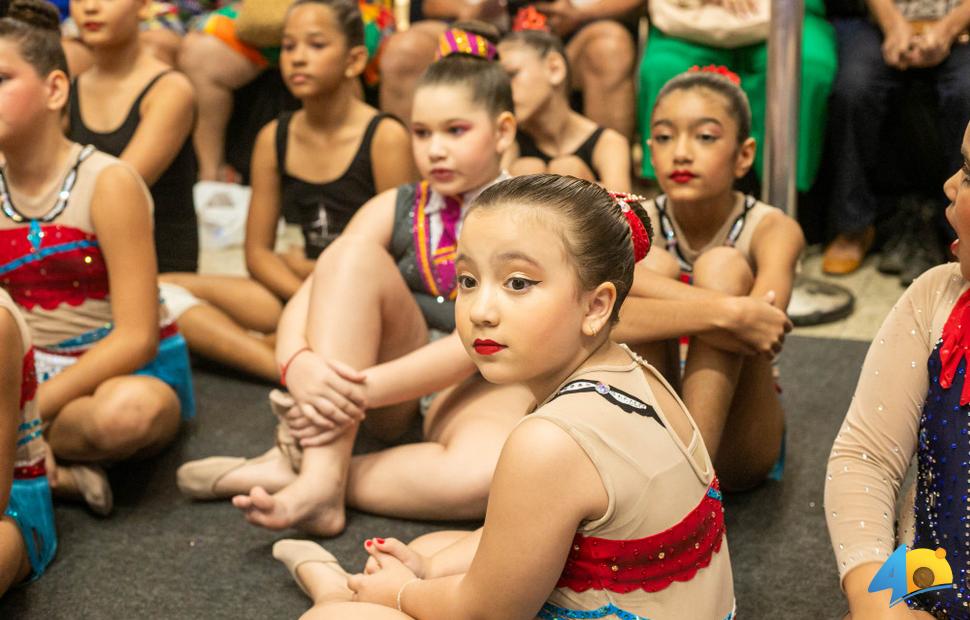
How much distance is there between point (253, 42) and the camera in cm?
323

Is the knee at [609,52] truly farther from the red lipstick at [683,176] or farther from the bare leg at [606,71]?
the red lipstick at [683,176]

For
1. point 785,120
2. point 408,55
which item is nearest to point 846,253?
point 785,120

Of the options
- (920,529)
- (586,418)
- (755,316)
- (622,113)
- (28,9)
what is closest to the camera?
(586,418)

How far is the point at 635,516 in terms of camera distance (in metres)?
1.04

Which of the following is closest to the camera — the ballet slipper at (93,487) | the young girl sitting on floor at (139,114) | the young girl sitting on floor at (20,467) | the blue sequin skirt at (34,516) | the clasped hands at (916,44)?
the young girl sitting on floor at (20,467)

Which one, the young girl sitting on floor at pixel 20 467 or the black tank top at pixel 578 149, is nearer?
the young girl sitting on floor at pixel 20 467

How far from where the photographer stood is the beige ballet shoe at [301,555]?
4.99ft

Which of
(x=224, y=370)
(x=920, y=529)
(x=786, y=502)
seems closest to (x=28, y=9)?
(x=224, y=370)

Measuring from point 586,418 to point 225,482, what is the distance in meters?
0.92

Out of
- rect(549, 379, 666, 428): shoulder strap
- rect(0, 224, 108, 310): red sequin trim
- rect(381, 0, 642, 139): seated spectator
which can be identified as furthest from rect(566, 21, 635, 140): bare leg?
rect(549, 379, 666, 428): shoulder strap

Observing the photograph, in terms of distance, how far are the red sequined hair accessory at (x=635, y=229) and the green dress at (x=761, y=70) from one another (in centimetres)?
185

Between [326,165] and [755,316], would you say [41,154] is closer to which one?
[326,165]

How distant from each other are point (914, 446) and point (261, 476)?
3.21 feet

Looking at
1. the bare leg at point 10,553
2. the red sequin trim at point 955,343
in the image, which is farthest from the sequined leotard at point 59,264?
the red sequin trim at point 955,343
